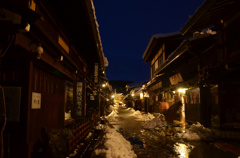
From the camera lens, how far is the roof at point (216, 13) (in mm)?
9250

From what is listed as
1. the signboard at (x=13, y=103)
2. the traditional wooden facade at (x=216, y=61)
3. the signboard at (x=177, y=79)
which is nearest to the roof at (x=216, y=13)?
the traditional wooden facade at (x=216, y=61)

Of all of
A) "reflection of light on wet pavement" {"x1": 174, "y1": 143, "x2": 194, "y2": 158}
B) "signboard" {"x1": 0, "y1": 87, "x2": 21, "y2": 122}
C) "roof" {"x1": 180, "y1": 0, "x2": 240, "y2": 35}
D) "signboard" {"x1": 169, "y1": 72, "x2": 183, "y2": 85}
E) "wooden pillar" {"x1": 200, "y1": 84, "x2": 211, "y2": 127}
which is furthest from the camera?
"signboard" {"x1": 169, "y1": 72, "x2": 183, "y2": 85}

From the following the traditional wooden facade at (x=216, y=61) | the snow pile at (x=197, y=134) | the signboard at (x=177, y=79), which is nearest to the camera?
the traditional wooden facade at (x=216, y=61)

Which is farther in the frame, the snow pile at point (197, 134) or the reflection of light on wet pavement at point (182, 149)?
the snow pile at point (197, 134)

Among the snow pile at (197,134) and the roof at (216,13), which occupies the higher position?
the roof at (216,13)

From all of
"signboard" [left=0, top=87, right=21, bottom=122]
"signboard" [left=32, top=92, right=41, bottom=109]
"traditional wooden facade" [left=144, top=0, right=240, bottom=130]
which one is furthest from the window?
"traditional wooden facade" [left=144, top=0, right=240, bottom=130]

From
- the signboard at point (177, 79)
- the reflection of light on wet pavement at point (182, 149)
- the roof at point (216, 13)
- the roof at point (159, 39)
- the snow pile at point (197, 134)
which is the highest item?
the roof at point (159, 39)

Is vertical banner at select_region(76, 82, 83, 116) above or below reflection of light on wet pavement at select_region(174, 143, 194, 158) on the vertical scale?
above

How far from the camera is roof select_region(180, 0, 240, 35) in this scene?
9.25m

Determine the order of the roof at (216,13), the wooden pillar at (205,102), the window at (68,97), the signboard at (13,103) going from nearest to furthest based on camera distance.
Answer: the signboard at (13,103), the roof at (216,13), the wooden pillar at (205,102), the window at (68,97)

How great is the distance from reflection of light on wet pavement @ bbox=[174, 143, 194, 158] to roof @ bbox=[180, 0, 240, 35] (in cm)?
713

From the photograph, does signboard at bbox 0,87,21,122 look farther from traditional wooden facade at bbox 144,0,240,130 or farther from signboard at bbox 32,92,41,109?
traditional wooden facade at bbox 144,0,240,130

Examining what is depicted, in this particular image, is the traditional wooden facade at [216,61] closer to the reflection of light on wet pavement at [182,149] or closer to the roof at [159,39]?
the reflection of light on wet pavement at [182,149]

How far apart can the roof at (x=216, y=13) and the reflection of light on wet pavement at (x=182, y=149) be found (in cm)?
713
